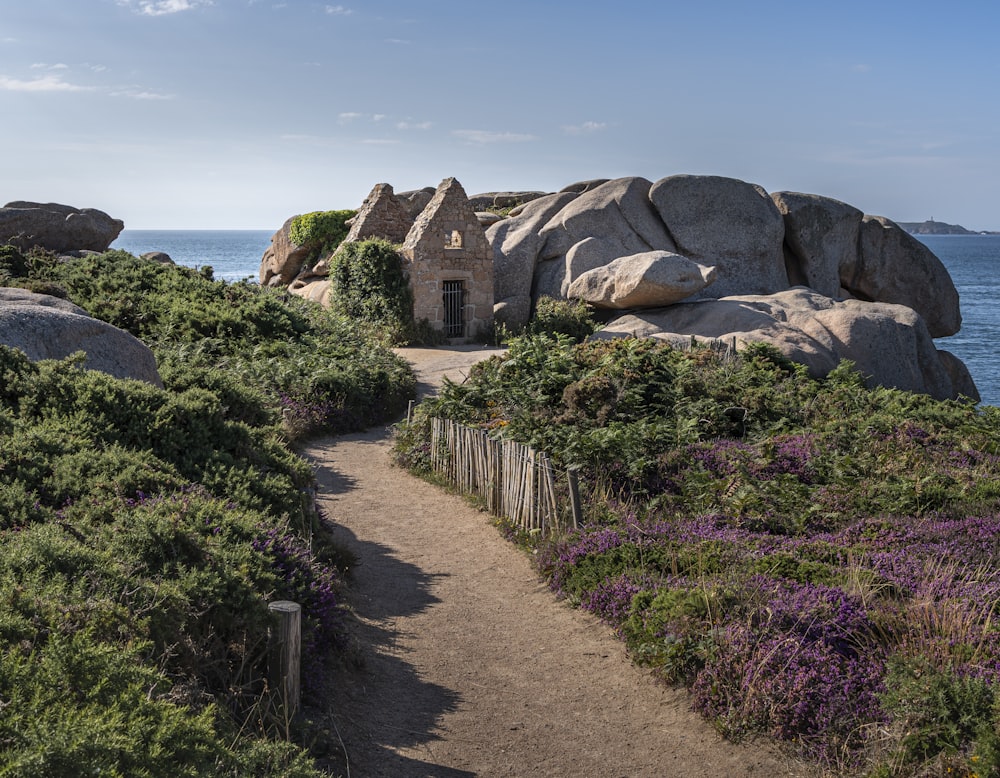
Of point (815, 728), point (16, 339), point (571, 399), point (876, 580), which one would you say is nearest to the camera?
point (815, 728)

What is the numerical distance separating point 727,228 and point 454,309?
367 inches

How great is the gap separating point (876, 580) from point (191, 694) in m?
5.28

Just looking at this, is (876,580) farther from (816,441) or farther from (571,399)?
(571,399)

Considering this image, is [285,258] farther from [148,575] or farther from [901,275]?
[148,575]

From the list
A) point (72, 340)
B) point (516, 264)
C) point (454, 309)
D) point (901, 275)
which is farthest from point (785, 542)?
point (901, 275)

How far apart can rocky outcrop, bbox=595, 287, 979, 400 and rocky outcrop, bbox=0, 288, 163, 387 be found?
11258 millimetres

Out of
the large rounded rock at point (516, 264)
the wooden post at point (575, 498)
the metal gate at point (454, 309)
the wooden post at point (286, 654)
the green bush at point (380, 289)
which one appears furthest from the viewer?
the large rounded rock at point (516, 264)

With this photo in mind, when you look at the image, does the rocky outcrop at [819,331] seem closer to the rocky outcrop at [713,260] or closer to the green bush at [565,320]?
the rocky outcrop at [713,260]

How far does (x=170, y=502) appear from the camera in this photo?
22.4ft

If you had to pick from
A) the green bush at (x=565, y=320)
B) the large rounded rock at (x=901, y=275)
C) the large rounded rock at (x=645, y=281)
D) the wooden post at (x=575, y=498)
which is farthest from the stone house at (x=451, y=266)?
the wooden post at (x=575, y=498)

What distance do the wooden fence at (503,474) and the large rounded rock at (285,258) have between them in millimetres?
22006

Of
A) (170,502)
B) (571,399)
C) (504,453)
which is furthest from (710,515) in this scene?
(170,502)

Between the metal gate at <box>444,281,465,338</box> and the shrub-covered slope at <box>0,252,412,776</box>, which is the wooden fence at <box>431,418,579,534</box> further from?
the metal gate at <box>444,281,465,338</box>

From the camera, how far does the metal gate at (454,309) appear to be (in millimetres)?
25045
